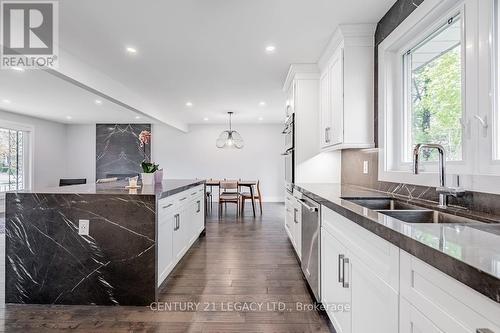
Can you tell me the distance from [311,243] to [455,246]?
1476 mm

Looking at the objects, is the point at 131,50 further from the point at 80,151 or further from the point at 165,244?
the point at 80,151

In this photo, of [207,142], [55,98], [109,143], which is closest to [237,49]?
[55,98]

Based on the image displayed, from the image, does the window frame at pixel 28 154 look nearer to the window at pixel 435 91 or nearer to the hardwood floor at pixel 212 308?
the hardwood floor at pixel 212 308

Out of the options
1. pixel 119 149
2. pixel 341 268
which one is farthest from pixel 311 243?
pixel 119 149

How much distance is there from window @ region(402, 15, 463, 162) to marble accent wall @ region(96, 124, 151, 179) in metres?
7.57

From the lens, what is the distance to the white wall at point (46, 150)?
285 inches

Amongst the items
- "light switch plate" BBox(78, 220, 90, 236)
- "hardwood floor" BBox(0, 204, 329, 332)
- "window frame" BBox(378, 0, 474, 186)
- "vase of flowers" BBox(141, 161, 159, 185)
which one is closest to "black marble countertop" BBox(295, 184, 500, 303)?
"window frame" BBox(378, 0, 474, 186)

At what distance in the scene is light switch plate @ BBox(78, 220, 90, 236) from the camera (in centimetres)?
210

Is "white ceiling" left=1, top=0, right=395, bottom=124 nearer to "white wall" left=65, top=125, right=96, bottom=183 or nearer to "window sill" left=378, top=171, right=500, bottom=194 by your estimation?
"window sill" left=378, top=171, right=500, bottom=194

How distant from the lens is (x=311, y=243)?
2176 millimetres

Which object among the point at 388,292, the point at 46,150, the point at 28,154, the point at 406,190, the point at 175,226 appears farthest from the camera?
the point at 46,150

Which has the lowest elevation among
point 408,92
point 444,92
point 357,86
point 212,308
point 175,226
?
point 212,308

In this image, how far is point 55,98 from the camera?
5.20m

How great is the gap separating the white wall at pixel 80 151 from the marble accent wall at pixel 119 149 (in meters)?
0.21
